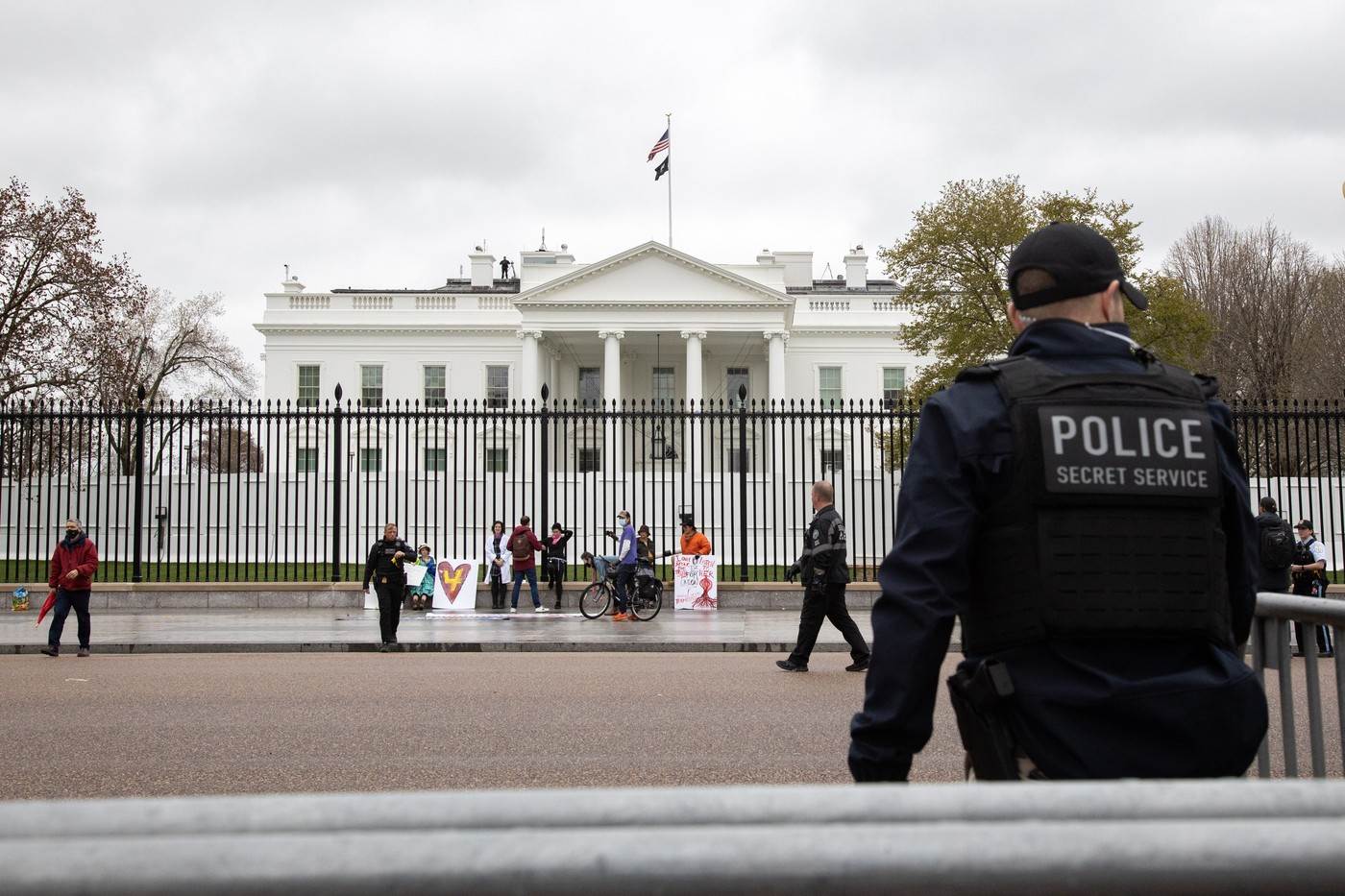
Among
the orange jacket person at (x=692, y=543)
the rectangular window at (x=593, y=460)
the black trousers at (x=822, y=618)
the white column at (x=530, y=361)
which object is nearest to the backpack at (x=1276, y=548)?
the black trousers at (x=822, y=618)

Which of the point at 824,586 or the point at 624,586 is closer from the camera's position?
the point at 824,586

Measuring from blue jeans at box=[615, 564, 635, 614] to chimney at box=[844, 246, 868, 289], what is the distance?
54.3m

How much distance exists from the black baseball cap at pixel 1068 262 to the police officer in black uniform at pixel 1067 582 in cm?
10

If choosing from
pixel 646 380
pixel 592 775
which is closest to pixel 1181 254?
pixel 646 380

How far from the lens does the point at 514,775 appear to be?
578 centimetres

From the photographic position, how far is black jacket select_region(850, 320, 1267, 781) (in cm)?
211

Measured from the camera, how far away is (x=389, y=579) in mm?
13422

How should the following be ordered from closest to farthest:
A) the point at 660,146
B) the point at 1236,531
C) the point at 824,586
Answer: the point at 1236,531 < the point at 824,586 < the point at 660,146

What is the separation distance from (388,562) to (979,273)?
21.8 metres

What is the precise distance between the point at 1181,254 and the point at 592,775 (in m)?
41.7

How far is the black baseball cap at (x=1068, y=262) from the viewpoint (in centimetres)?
245

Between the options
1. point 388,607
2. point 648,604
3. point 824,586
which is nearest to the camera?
point 824,586

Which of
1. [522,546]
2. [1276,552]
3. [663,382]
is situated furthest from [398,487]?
[663,382]

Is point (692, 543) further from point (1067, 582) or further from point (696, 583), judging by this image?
point (1067, 582)
